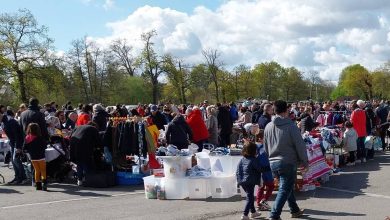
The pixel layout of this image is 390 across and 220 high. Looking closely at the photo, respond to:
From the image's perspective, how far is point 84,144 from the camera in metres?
10.7

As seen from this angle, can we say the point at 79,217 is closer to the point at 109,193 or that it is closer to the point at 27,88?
the point at 109,193

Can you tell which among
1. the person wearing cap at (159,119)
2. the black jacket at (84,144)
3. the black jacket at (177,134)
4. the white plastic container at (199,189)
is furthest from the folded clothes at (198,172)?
the person wearing cap at (159,119)

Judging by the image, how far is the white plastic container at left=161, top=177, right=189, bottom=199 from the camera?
9086 millimetres

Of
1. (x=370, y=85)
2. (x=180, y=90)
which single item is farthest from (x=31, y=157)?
(x=370, y=85)

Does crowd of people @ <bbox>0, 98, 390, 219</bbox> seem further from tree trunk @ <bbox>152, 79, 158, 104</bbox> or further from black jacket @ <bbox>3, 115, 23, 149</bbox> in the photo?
tree trunk @ <bbox>152, 79, 158, 104</bbox>

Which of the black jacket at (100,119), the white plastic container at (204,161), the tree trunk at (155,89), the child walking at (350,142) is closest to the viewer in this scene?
the white plastic container at (204,161)

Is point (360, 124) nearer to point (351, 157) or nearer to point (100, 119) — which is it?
point (351, 157)

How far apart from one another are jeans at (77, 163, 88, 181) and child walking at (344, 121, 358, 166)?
708cm

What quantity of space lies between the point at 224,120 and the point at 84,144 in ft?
20.2

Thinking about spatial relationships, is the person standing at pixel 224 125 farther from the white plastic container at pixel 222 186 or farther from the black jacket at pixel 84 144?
the white plastic container at pixel 222 186

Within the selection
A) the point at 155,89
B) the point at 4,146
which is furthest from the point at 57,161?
the point at 155,89

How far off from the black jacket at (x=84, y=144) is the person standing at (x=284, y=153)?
5.16m

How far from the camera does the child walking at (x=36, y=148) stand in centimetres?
1036

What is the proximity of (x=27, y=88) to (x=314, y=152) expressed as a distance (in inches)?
1525
